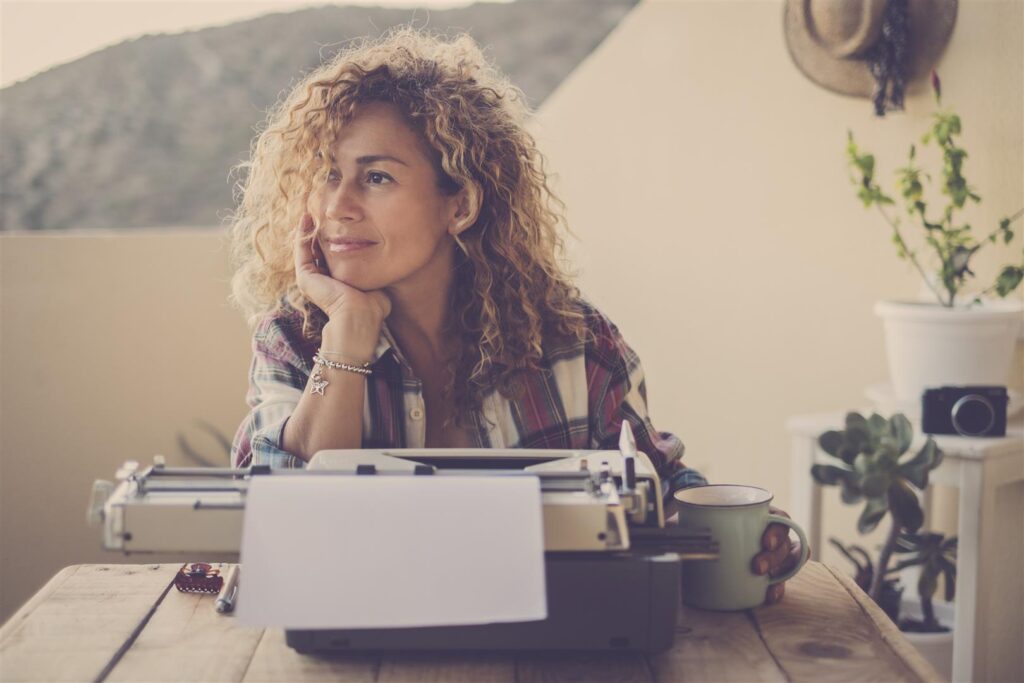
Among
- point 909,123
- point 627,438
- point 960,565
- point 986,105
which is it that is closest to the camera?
point 627,438

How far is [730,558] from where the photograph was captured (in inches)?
42.4

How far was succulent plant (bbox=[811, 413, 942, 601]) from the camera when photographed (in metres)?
1.90

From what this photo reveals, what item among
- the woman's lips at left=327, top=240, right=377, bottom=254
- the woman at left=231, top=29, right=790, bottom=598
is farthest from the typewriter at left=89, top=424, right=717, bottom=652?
the woman's lips at left=327, top=240, right=377, bottom=254

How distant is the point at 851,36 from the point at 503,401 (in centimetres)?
136

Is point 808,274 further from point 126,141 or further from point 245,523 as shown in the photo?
point 126,141

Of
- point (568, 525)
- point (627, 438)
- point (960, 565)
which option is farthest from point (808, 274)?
point (568, 525)

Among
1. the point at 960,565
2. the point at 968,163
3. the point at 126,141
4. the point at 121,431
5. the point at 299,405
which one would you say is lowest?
the point at 960,565

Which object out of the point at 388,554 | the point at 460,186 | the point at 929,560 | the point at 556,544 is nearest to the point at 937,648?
the point at 929,560

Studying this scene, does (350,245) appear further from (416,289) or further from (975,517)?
(975,517)

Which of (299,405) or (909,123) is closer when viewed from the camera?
(299,405)

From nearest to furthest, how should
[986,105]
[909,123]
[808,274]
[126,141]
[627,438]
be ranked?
[627,438], [986,105], [909,123], [808,274], [126,141]

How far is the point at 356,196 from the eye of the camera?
152cm

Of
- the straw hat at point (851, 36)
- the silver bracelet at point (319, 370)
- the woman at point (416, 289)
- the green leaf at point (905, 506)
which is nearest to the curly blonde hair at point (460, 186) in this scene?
the woman at point (416, 289)

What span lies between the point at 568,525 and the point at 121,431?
1769 millimetres
